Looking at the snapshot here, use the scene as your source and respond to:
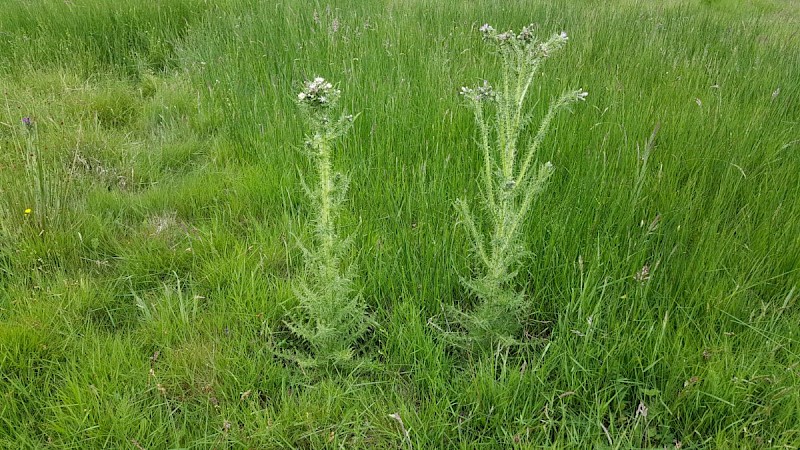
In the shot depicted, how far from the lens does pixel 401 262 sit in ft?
6.89

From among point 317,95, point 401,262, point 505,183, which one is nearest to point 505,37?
point 505,183

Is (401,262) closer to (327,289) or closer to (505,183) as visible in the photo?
(327,289)

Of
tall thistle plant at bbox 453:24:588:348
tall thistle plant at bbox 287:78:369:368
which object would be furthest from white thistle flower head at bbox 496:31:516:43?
tall thistle plant at bbox 287:78:369:368

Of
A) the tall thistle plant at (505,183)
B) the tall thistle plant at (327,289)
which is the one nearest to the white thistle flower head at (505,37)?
the tall thistle plant at (505,183)

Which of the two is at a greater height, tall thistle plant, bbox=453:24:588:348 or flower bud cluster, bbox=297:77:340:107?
flower bud cluster, bbox=297:77:340:107

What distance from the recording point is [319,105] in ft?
5.24

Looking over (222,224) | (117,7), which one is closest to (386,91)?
(222,224)

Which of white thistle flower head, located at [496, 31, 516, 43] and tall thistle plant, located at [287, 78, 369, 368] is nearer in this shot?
white thistle flower head, located at [496, 31, 516, 43]

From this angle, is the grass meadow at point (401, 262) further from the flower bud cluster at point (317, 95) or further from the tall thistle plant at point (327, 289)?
the flower bud cluster at point (317, 95)

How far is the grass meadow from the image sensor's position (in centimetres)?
158

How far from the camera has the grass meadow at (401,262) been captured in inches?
62.4

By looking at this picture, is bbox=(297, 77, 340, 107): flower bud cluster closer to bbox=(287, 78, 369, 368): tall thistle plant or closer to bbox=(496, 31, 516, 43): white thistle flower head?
bbox=(287, 78, 369, 368): tall thistle plant

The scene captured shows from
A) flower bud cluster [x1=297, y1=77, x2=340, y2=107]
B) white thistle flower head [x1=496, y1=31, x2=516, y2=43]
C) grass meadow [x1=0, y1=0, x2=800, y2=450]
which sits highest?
white thistle flower head [x1=496, y1=31, x2=516, y2=43]

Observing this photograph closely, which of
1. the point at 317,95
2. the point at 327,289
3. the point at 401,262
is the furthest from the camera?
the point at 401,262
